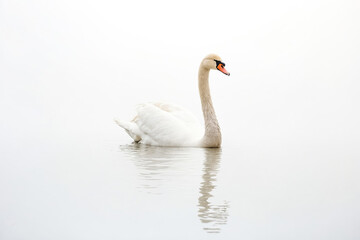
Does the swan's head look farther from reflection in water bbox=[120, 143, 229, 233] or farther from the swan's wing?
reflection in water bbox=[120, 143, 229, 233]

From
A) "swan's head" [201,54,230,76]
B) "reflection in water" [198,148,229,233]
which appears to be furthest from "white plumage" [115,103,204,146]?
"reflection in water" [198,148,229,233]

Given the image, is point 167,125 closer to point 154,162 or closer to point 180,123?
point 180,123

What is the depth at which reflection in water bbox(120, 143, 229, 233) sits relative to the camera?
4.11 metres

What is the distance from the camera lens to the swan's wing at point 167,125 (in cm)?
698

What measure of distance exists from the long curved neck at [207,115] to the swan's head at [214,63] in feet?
0.40

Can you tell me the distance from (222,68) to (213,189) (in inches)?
97.3

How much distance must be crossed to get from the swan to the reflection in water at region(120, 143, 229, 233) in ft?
0.45

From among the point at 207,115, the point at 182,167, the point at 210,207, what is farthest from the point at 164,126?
the point at 210,207

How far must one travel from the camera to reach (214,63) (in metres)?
6.99

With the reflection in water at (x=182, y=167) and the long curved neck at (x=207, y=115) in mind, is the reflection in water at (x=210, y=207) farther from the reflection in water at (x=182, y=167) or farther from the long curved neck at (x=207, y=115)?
the long curved neck at (x=207, y=115)

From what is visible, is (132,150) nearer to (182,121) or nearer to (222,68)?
(182,121)

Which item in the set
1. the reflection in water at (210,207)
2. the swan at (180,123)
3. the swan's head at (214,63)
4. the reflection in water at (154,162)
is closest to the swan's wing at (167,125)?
the swan at (180,123)

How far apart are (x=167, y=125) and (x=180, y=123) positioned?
0.16 metres

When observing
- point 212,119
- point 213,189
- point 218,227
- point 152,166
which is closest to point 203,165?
point 152,166
